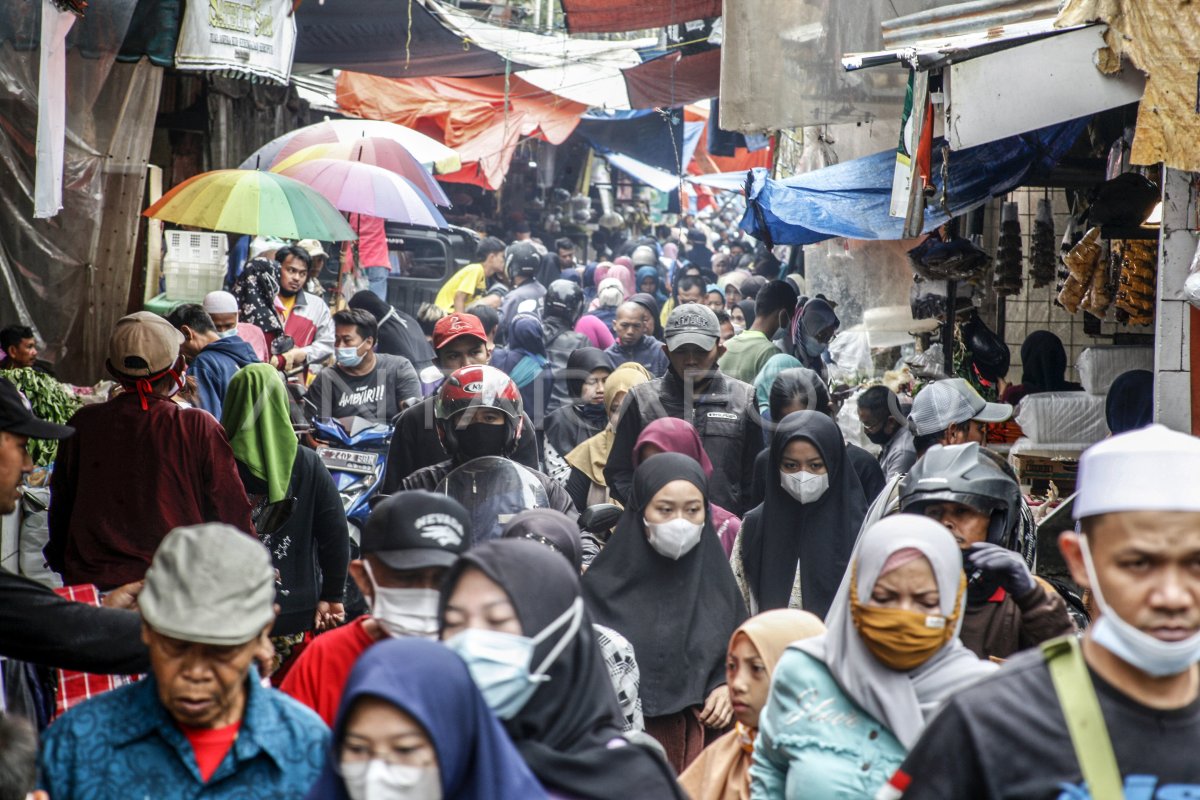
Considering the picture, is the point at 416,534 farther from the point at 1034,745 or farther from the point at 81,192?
the point at 81,192

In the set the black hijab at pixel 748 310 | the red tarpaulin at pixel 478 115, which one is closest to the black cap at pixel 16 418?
the black hijab at pixel 748 310

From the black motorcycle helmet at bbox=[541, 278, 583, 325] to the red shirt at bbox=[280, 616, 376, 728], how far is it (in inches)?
350

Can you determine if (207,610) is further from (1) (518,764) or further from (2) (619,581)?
(2) (619,581)

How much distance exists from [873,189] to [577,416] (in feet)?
7.23

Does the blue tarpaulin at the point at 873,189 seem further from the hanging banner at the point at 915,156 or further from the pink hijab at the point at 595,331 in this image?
the pink hijab at the point at 595,331

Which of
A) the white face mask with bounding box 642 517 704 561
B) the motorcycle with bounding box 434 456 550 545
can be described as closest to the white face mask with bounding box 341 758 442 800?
the white face mask with bounding box 642 517 704 561

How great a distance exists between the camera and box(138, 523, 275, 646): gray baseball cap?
2.68 meters

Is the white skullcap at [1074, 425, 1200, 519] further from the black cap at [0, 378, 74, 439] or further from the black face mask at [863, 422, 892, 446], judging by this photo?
the black face mask at [863, 422, 892, 446]

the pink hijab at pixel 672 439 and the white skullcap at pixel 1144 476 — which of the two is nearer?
the white skullcap at pixel 1144 476

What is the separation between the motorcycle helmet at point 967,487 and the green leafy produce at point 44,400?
4303mm

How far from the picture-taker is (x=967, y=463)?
428cm

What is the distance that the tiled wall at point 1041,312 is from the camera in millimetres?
9922

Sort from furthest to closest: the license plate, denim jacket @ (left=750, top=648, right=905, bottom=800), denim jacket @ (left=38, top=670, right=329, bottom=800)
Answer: the license plate, denim jacket @ (left=750, top=648, right=905, bottom=800), denim jacket @ (left=38, top=670, right=329, bottom=800)

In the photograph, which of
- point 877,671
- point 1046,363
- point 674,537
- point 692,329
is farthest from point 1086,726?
point 1046,363
